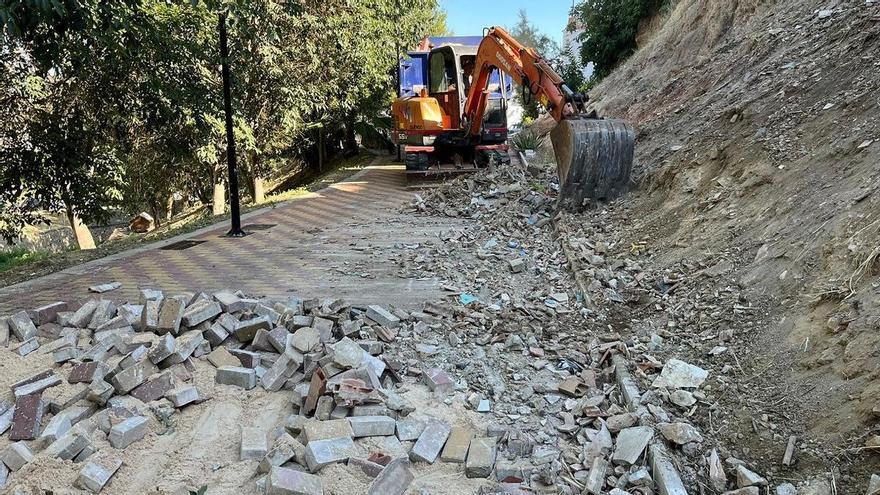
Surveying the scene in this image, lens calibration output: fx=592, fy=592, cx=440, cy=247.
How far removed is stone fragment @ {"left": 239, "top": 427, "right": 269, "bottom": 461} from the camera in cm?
323

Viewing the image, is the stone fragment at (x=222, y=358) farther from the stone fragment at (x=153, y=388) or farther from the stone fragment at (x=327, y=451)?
the stone fragment at (x=327, y=451)

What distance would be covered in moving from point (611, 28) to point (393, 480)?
1737 centimetres

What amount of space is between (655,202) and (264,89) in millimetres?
9019

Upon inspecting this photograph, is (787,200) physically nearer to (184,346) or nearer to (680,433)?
(680,433)

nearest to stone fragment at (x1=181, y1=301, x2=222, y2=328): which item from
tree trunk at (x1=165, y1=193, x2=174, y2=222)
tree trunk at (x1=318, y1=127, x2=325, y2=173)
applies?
tree trunk at (x1=165, y1=193, x2=174, y2=222)

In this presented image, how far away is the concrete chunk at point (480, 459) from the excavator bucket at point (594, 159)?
495 cm

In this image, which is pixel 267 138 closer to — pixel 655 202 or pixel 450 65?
pixel 450 65

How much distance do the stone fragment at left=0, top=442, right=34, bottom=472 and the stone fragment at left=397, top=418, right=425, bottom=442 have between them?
6.53ft

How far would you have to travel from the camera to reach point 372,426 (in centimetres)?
338

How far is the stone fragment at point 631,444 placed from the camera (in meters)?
3.08

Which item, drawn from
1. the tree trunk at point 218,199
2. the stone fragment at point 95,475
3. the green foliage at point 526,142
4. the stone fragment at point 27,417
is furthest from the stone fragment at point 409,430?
the tree trunk at point 218,199

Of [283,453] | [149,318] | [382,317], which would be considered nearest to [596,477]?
[283,453]

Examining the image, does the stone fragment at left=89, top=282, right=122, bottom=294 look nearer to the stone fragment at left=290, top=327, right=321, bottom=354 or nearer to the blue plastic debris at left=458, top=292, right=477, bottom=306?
the stone fragment at left=290, top=327, right=321, bottom=354

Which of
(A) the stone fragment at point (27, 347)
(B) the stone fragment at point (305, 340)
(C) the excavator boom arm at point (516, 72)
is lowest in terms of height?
(A) the stone fragment at point (27, 347)
